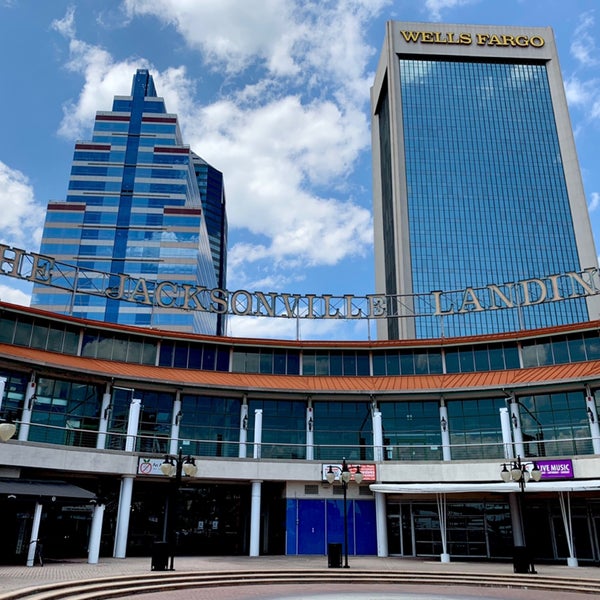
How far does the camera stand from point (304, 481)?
1138 inches

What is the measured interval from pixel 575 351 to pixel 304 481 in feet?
51.8

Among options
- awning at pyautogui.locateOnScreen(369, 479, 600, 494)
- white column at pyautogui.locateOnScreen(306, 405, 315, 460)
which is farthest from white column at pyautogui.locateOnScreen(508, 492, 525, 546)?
white column at pyautogui.locateOnScreen(306, 405, 315, 460)

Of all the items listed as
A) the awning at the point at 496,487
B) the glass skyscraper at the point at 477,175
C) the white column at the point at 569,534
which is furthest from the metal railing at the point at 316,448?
the glass skyscraper at the point at 477,175

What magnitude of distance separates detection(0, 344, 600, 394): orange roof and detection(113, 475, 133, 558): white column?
4.92 metres

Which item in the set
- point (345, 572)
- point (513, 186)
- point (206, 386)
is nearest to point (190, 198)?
point (513, 186)

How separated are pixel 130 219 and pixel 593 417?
9264cm

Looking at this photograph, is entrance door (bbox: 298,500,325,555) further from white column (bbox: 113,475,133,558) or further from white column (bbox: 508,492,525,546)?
white column (bbox: 508,492,525,546)

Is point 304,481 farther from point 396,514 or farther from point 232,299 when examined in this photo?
point 232,299

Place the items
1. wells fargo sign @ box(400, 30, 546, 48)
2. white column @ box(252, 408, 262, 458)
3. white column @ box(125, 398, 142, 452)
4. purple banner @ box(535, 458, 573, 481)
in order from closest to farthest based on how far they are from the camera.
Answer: purple banner @ box(535, 458, 573, 481)
white column @ box(125, 398, 142, 452)
white column @ box(252, 408, 262, 458)
wells fargo sign @ box(400, 30, 546, 48)

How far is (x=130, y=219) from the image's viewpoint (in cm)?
10600

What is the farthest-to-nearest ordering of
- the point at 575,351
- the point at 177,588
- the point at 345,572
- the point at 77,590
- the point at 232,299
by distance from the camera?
1. the point at 232,299
2. the point at 575,351
3. the point at 345,572
4. the point at 177,588
5. the point at 77,590

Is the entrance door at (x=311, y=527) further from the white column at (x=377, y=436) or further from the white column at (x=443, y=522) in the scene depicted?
the white column at (x=443, y=522)

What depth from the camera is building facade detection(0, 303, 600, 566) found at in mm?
26234

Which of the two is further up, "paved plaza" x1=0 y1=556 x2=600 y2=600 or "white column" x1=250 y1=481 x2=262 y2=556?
"white column" x1=250 y1=481 x2=262 y2=556
